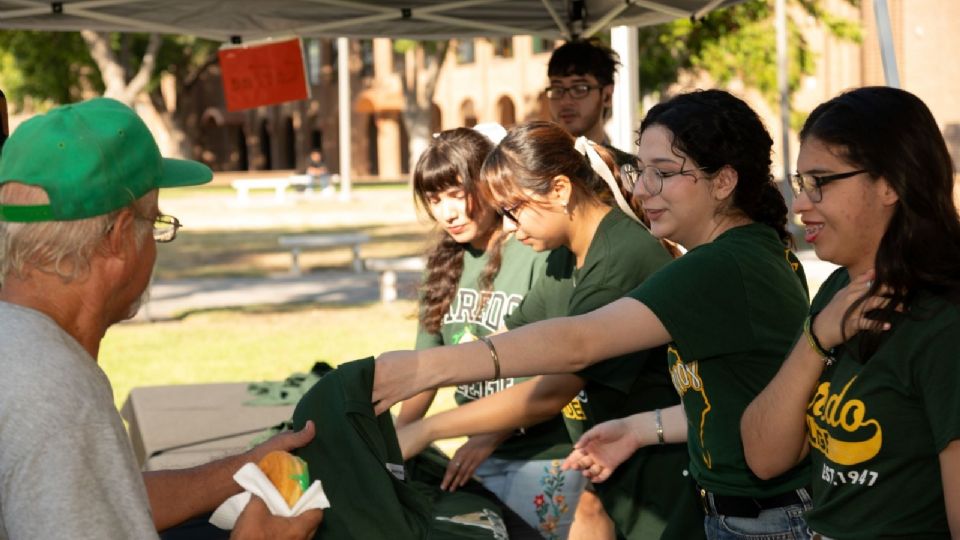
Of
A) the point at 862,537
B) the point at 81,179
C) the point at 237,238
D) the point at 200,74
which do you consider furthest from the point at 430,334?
the point at 200,74

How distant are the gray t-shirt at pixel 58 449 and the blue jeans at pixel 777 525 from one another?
55.2 inches

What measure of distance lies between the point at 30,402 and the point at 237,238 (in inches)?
969

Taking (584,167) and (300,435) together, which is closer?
(300,435)

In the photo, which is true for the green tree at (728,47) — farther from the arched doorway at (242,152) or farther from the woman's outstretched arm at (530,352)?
the arched doorway at (242,152)

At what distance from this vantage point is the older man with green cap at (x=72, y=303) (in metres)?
1.56

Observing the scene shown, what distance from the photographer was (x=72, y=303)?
1777mm

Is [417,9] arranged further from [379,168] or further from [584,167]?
[379,168]

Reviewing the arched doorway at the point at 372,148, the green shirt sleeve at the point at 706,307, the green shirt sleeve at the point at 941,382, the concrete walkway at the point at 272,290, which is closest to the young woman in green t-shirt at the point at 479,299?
the green shirt sleeve at the point at 706,307

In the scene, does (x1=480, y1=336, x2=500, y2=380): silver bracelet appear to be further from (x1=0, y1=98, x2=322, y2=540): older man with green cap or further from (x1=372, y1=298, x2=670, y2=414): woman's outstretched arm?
(x1=0, y1=98, x2=322, y2=540): older man with green cap

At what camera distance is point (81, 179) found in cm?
175

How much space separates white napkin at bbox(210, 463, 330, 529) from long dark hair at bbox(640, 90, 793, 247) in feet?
3.94

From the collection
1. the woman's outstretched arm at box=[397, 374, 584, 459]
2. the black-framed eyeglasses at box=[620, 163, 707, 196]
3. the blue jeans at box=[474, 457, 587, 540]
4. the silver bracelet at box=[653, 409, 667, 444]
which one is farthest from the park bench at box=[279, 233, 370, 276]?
the black-framed eyeglasses at box=[620, 163, 707, 196]

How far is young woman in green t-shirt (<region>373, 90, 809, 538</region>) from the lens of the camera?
266cm

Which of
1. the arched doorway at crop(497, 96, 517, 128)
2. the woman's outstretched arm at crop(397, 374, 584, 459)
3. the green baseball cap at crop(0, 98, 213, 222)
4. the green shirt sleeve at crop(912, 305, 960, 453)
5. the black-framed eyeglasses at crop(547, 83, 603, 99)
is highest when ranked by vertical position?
the green baseball cap at crop(0, 98, 213, 222)
